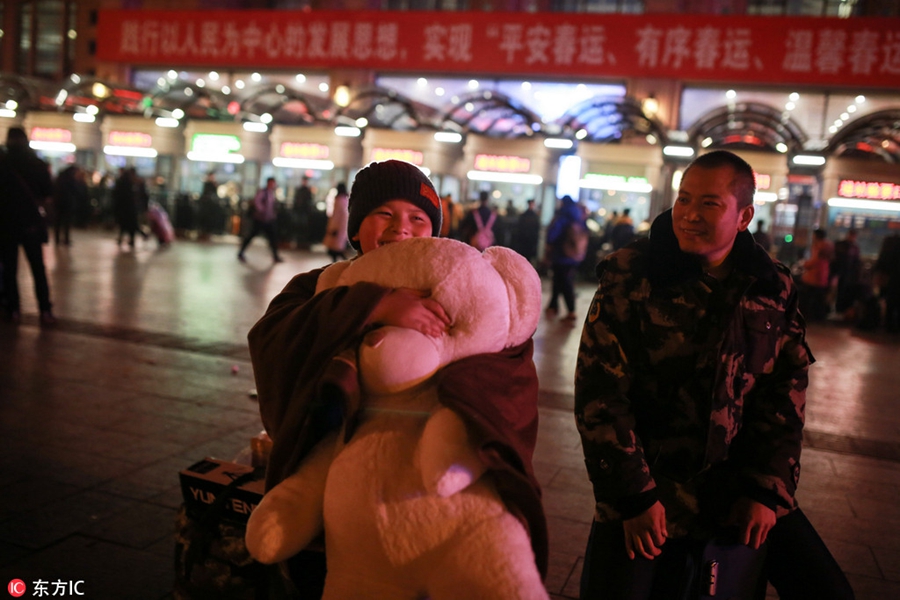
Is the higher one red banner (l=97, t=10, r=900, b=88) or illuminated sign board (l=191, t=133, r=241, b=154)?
red banner (l=97, t=10, r=900, b=88)

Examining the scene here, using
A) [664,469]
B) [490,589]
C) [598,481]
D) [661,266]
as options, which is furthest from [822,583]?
[490,589]

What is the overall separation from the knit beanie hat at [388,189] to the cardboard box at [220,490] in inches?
33.7

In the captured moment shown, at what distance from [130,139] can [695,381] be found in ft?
81.5

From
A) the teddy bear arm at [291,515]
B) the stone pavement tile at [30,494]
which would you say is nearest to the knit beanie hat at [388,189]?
the teddy bear arm at [291,515]

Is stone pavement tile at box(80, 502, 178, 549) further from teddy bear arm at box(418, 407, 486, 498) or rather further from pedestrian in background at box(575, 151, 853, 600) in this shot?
teddy bear arm at box(418, 407, 486, 498)

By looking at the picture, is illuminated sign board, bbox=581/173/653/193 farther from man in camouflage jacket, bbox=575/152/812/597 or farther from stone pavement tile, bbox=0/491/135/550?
man in camouflage jacket, bbox=575/152/812/597

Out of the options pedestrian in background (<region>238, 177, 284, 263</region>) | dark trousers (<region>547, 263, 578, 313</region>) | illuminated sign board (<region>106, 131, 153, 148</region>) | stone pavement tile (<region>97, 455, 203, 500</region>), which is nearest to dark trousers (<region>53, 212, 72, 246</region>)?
pedestrian in background (<region>238, 177, 284, 263</region>)

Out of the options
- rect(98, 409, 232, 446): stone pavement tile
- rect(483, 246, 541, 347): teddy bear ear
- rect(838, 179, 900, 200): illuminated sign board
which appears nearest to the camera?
rect(483, 246, 541, 347): teddy bear ear

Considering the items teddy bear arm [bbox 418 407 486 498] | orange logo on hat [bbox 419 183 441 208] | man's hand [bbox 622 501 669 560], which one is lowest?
man's hand [bbox 622 501 669 560]

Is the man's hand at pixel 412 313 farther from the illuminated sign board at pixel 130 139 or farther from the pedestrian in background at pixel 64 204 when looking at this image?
the illuminated sign board at pixel 130 139

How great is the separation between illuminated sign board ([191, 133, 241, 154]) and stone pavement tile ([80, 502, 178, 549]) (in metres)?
20.3

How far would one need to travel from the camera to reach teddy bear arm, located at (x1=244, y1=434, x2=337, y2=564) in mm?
1641

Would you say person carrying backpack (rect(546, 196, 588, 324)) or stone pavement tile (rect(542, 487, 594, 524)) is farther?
person carrying backpack (rect(546, 196, 588, 324))

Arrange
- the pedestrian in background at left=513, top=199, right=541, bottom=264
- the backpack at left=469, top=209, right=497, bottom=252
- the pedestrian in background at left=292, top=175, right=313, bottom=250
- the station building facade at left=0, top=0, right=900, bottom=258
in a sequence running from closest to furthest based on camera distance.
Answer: the backpack at left=469, top=209, right=497, bottom=252, the pedestrian in background at left=513, top=199, right=541, bottom=264, the station building facade at left=0, top=0, right=900, bottom=258, the pedestrian in background at left=292, top=175, right=313, bottom=250
